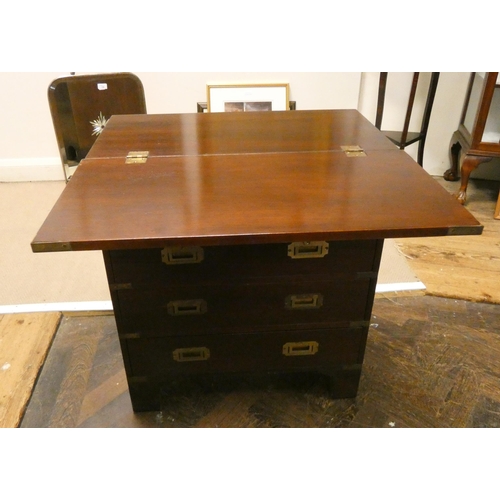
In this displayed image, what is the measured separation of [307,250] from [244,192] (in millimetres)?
227

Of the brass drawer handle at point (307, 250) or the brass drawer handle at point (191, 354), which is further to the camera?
the brass drawer handle at point (191, 354)

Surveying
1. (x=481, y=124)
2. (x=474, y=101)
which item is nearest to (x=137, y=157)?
(x=481, y=124)

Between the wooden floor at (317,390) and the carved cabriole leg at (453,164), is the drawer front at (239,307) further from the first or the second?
the carved cabriole leg at (453,164)

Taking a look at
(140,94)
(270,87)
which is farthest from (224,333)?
(270,87)

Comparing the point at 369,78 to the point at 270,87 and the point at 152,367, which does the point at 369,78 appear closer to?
the point at 270,87

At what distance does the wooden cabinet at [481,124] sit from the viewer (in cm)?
230

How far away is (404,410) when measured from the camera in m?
1.45

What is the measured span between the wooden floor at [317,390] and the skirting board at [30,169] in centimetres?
156

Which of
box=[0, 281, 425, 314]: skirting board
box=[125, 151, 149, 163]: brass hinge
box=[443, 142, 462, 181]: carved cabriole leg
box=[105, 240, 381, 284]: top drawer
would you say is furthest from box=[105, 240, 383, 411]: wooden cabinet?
box=[443, 142, 462, 181]: carved cabriole leg

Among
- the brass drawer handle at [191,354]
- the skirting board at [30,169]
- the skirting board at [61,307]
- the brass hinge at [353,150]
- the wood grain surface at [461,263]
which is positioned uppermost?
the brass hinge at [353,150]

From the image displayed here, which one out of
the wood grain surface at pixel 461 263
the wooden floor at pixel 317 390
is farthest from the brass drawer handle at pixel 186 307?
the wood grain surface at pixel 461 263

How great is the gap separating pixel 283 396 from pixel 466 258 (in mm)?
1267

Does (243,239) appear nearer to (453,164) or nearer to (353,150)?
(353,150)

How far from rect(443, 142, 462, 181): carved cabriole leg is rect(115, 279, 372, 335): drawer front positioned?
6.78 feet
